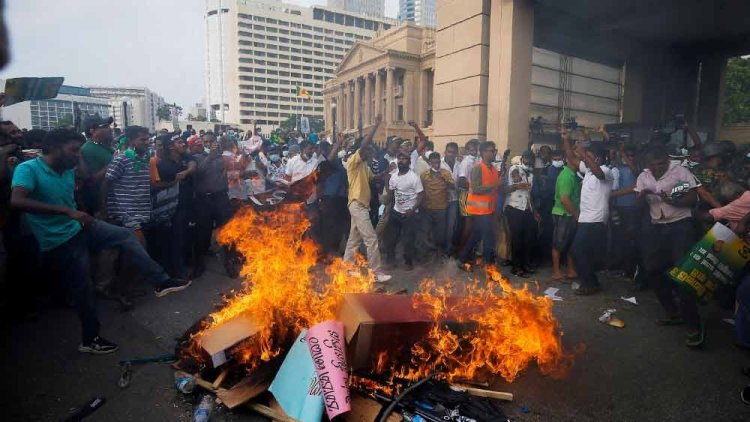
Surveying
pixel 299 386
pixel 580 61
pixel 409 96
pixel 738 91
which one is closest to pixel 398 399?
pixel 299 386

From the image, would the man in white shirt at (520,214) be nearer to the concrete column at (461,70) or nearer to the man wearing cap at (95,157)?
the concrete column at (461,70)

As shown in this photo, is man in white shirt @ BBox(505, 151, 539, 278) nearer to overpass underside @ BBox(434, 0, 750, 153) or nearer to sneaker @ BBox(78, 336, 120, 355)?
overpass underside @ BBox(434, 0, 750, 153)

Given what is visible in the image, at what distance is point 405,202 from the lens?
7316mm

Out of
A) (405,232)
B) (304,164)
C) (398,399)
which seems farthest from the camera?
(304,164)

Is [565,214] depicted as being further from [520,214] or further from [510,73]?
[510,73]

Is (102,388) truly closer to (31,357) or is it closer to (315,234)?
(31,357)

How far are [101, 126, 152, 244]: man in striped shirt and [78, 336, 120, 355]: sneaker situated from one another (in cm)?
201

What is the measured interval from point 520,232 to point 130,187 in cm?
574

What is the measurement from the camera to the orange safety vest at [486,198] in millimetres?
7145

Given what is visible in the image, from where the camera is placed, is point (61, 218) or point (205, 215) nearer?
point (61, 218)

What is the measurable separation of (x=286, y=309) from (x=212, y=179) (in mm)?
3886

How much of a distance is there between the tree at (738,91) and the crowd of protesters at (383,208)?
92.6ft

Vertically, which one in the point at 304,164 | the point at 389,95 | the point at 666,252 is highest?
the point at 389,95

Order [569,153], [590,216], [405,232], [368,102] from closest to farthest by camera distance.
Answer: [590,216] < [569,153] < [405,232] < [368,102]
